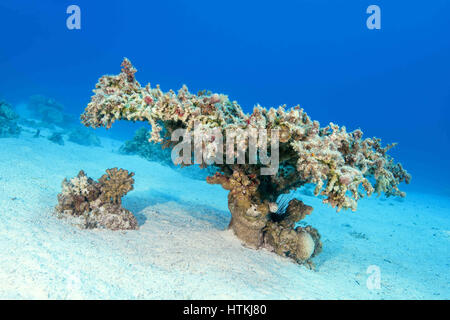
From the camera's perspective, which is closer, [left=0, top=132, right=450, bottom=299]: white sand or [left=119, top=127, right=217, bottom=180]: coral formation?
[left=0, top=132, right=450, bottom=299]: white sand

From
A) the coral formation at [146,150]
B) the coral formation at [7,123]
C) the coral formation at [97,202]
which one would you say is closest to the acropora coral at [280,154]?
the coral formation at [97,202]

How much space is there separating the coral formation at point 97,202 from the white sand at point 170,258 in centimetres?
32

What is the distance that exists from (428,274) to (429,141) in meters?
87.0

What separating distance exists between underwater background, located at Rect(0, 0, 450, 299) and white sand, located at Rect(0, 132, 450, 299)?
144 feet

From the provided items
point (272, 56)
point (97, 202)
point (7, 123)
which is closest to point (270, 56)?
point (272, 56)

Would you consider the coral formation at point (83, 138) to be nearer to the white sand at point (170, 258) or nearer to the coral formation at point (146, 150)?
the coral formation at point (146, 150)

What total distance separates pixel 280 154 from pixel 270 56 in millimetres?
167949

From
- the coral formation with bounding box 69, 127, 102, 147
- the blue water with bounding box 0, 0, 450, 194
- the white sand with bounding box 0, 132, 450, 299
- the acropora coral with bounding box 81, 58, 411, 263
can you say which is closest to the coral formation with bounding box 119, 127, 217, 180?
the coral formation with bounding box 69, 127, 102, 147

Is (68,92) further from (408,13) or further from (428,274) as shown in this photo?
(408,13)

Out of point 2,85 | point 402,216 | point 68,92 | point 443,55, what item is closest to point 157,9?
point 68,92

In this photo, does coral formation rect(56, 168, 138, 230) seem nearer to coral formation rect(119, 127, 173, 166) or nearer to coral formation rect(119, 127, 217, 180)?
coral formation rect(119, 127, 217, 180)

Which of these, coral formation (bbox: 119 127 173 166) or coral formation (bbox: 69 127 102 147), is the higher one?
coral formation (bbox: 69 127 102 147)

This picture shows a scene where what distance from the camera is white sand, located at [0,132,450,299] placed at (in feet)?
9.73
